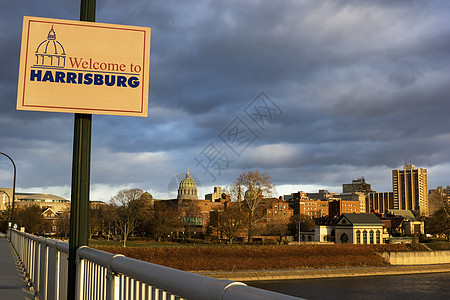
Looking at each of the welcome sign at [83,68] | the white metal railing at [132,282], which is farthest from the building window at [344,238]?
the welcome sign at [83,68]

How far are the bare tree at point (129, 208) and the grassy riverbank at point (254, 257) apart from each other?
25.2 m

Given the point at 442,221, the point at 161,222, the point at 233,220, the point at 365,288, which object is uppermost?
the point at 233,220

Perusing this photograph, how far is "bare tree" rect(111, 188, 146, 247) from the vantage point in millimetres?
85375

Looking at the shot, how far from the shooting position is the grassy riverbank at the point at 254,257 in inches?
2297

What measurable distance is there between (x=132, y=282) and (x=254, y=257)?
6310 centimetres

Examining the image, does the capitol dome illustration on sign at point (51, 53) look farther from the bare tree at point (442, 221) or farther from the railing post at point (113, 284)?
the bare tree at point (442, 221)

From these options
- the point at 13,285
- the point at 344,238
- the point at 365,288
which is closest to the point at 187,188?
the point at 344,238

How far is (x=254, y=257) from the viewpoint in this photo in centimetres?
6481

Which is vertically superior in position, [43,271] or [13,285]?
[43,271]

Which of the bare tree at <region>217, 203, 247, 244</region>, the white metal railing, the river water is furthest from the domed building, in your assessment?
the white metal railing

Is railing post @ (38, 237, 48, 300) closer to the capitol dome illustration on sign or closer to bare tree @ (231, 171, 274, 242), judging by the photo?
the capitol dome illustration on sign

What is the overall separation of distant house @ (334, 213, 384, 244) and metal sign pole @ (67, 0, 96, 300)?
10083 centimetres

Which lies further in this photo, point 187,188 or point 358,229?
point 187,188

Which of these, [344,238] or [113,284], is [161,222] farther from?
[113,284]
